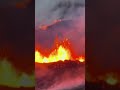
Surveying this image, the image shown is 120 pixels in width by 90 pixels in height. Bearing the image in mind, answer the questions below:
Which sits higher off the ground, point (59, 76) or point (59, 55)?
point (59, 55)

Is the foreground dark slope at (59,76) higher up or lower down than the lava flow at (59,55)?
lower down

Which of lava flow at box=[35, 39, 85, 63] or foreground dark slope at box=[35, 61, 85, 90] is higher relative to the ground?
lava flow at box=[35, 39, 85, 63]

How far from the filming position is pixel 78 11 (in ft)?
14.3

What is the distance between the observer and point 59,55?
4355mm

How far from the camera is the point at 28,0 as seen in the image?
4.35 m

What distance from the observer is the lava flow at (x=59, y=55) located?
4.33m

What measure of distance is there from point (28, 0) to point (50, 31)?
430 millimetres

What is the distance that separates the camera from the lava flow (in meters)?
4.33

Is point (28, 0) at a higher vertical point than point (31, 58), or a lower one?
higher
